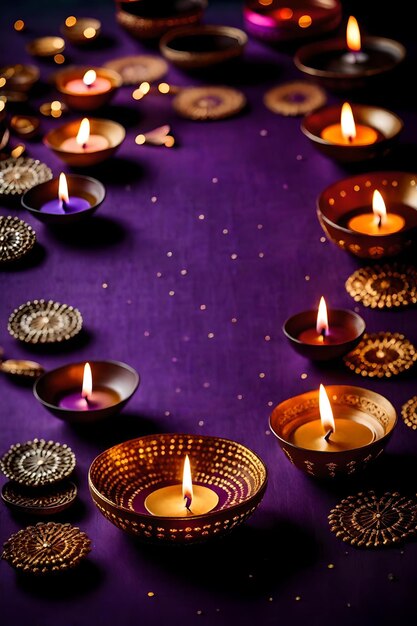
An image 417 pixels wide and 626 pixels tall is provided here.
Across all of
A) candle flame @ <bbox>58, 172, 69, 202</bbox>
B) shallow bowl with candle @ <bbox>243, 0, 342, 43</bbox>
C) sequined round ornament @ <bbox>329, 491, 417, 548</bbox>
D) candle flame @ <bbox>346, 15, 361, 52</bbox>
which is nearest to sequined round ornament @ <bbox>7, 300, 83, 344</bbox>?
candle flame @ <bbox>58, 172, 69, 202</bbox>

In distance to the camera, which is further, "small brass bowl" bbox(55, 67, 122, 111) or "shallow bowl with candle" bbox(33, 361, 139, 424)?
"small brass bowl" bbox(55, 67, 122, 111)

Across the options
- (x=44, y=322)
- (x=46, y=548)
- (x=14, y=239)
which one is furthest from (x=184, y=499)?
(x=14, y=239)

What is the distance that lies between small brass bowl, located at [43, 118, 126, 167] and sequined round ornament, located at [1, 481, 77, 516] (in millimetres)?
858

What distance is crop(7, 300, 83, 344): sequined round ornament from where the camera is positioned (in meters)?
2.07

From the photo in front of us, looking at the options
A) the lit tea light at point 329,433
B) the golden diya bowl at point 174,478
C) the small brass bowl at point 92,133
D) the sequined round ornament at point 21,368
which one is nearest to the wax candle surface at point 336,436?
the lit tea light at point 329,433

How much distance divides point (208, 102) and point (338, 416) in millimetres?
1050

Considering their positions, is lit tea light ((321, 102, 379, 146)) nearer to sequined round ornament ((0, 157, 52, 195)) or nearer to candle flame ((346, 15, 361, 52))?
candle flame ((346, 15, 361, 52))

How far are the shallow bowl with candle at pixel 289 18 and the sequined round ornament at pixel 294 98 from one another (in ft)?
0.54

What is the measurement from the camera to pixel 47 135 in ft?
8.32

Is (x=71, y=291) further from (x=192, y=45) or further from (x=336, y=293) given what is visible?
(x=192, y=45)

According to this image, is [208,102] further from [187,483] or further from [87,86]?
[187,483]

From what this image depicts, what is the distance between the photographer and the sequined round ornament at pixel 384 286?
6.97 ft

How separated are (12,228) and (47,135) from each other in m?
0.32

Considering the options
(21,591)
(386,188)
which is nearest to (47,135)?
(386,188)
